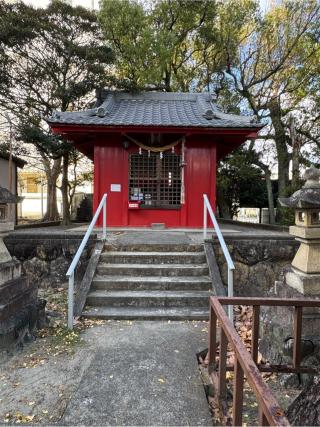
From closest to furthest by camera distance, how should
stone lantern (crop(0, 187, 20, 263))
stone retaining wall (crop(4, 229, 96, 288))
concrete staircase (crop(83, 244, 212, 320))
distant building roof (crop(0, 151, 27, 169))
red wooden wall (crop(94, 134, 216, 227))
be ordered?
stone lantern (crop(0, 187, 20, 263)) → concrete staircase (crop(83, 244, 212, 320)) → stone retaining wall (crop(4, 229, 96, 288)) → red wooden wall (crop(94, 134, 216, 227)) → distant building roof (crop(0, 151, 27, 169))

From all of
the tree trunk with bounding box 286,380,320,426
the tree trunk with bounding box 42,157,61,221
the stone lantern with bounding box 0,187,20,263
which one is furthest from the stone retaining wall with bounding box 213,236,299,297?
the tree trunk with bounding box 42,157,61,221

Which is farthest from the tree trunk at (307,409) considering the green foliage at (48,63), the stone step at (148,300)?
the green foliage at (48,63)

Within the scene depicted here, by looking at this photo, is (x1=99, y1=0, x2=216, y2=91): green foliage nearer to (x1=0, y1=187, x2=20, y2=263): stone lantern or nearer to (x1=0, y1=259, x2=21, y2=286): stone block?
(x1=0, y1=187, x2=20, y2=263): stone lantern

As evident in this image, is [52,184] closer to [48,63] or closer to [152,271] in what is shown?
[48,63]

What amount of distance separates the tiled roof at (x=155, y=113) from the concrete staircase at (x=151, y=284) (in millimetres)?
3726

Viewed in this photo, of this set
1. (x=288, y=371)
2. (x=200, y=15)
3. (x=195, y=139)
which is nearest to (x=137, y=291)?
(x=288, y=371)

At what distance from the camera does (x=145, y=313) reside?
4.31m

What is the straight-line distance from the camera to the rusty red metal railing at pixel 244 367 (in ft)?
4.40

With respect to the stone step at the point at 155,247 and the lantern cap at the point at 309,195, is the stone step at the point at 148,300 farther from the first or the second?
the lantern cap at the point at 309,195

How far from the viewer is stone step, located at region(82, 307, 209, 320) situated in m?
4.25

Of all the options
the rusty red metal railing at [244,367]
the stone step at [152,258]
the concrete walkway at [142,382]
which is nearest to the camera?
the rusty red metal railing at [244,367]

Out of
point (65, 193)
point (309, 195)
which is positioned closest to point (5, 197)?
point (309, 195)

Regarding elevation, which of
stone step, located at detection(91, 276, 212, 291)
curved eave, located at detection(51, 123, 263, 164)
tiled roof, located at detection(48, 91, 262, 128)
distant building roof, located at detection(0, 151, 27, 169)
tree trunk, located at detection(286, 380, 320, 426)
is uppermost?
tiled roof, located at detection(48, 91, 262, 128)

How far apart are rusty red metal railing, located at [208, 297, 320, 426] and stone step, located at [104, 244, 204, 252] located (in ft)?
8.97
